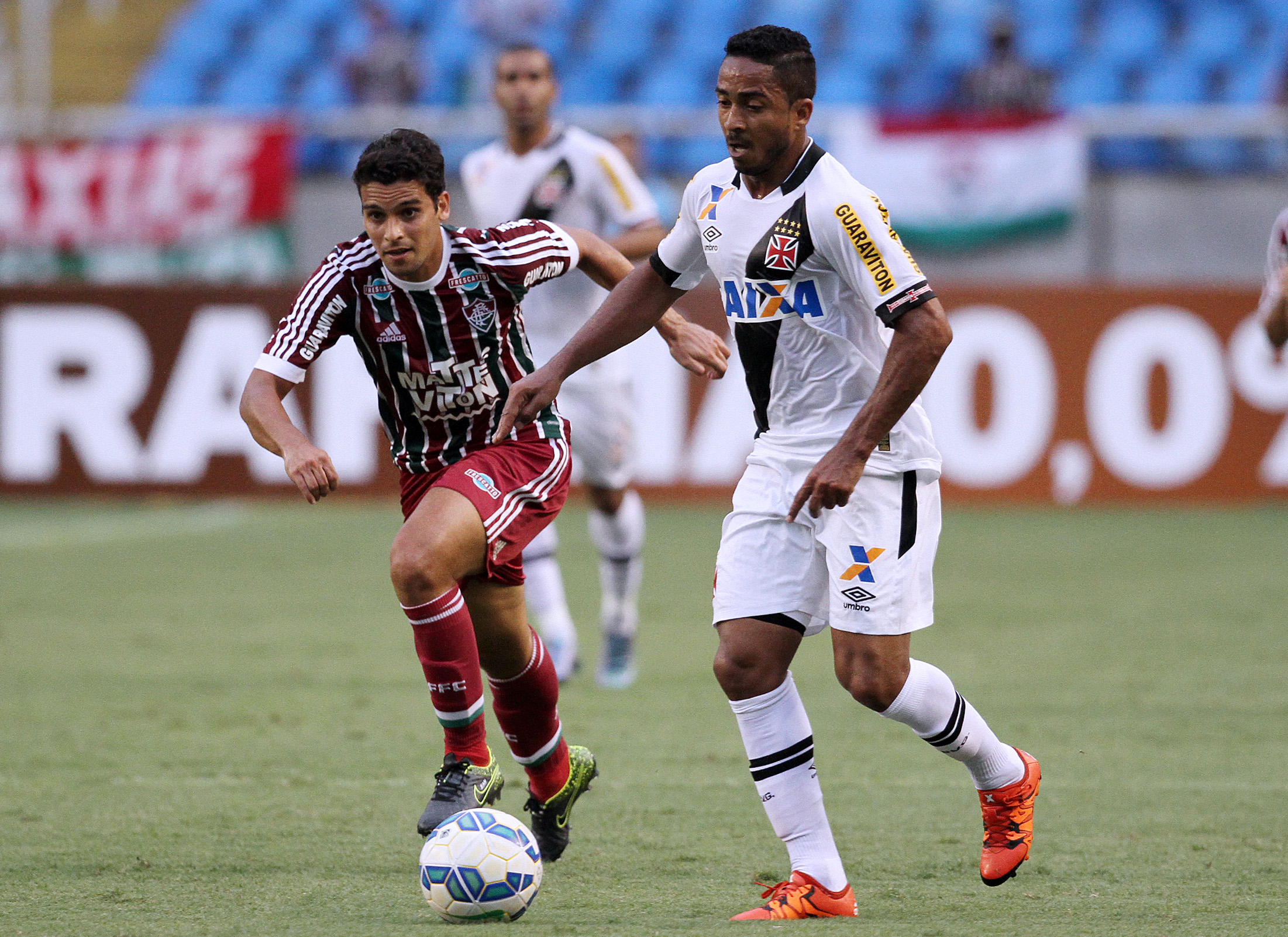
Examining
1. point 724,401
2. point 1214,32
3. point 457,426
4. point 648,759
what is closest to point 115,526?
point 724,401

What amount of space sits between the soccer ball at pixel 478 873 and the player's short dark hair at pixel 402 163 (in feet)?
5.30

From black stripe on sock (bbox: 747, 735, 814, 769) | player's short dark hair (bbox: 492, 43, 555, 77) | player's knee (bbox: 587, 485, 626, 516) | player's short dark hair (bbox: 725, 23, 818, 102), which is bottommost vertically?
player's knee (bbox: 587, 485, 626, 516)

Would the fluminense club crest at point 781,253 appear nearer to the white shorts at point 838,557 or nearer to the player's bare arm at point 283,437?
the white shorts at point 838,557

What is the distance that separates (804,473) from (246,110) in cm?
1344

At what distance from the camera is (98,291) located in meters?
13.5

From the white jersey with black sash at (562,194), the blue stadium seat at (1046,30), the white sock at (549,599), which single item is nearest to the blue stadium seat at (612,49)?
the blue stadium seat at (1046,30)

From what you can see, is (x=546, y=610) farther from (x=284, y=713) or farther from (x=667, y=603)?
(x=667, y=603)

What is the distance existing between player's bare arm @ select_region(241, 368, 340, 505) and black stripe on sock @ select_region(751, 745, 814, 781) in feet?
4.03

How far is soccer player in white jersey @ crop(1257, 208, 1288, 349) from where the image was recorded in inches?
211

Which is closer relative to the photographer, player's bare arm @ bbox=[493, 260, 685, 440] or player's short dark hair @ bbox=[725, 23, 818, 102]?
player's short dark hair @ bbox=[725, 23, 818, 102]

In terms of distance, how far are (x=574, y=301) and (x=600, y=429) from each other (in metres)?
0.65

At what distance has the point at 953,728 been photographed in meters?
4.15

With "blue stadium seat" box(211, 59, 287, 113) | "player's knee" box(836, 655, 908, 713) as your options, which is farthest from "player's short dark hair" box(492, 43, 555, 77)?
"blue stadium seat" box(211, 59, 287, 113)

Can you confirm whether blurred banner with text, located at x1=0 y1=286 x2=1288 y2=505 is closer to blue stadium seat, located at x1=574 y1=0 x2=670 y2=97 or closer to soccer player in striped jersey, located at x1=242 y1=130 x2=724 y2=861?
blue stadium seat, located at x1=574 y1=0 x2=670 y2=97
